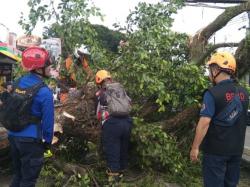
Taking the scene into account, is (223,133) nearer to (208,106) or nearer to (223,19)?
(208,106)

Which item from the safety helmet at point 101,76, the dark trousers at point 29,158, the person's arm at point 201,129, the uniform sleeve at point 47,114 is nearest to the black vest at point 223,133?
the person's arm at point 201,129

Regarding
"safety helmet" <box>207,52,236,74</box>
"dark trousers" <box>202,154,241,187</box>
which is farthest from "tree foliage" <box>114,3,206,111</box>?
"dark trousers" <box>202,154,241,187</box>

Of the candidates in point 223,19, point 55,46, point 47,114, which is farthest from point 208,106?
point 55,46

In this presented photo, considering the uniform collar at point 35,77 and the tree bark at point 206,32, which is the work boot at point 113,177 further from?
the tree bark at point 206,32

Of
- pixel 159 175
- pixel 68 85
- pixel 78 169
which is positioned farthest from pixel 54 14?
pixel 159 175

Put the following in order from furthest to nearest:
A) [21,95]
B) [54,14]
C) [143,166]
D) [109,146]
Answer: [54,14] < [143,166] < [109,146] < [21,95]

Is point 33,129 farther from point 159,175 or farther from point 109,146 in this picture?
point 159,175

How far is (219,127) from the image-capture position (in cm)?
493

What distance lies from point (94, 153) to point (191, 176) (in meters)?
1.52

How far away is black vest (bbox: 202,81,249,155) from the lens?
16.0 ft

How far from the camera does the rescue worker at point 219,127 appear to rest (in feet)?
16.0

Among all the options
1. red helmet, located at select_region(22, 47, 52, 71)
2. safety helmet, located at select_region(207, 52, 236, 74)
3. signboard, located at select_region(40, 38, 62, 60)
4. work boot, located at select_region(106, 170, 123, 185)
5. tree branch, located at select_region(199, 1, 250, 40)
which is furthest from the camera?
signboard, located at select_region(40, 38, 62, 60)

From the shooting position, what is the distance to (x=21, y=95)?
16.3 ft

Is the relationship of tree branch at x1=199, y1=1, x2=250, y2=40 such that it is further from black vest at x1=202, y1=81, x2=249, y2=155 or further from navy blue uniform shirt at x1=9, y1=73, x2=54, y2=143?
navy blue uniform shirt at x1=9, y1=73, x2=54, y2=143
